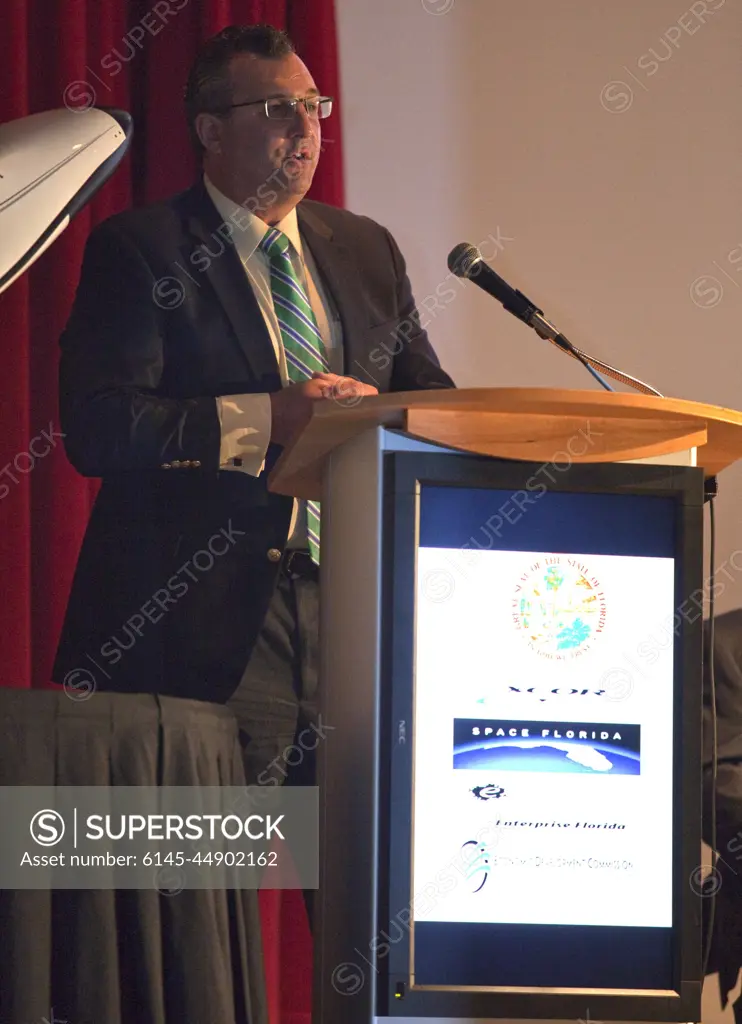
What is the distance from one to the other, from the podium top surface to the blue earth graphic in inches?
11.2

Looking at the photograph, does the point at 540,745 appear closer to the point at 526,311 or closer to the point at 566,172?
the point at 526,311

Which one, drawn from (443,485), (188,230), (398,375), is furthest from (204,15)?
(443,485)

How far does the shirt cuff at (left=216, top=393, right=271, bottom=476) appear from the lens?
66.6 inches

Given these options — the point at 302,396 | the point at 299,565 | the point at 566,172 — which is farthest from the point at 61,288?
the point at 566,172

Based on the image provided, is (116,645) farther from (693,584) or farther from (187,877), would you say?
(693,584)

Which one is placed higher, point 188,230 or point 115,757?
point 188,230

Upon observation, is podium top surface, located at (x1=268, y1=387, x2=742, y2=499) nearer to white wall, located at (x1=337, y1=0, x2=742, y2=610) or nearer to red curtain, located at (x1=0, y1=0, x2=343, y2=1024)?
red curtain, located at (x1=0, y1=0, x2=343, y2=1024)

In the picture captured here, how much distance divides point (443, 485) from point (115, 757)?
0.45m

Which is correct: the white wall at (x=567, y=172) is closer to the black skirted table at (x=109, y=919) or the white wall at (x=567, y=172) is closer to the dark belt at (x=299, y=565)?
the dark belt at (x=299, y=565)

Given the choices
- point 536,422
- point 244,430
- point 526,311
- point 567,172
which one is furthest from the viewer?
point 567,172

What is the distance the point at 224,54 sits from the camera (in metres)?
2.12

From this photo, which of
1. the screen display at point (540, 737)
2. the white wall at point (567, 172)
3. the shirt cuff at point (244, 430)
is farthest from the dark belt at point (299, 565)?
the white wall at point (567, 172)

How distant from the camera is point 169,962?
136cm

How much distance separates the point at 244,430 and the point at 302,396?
0.42 feet
